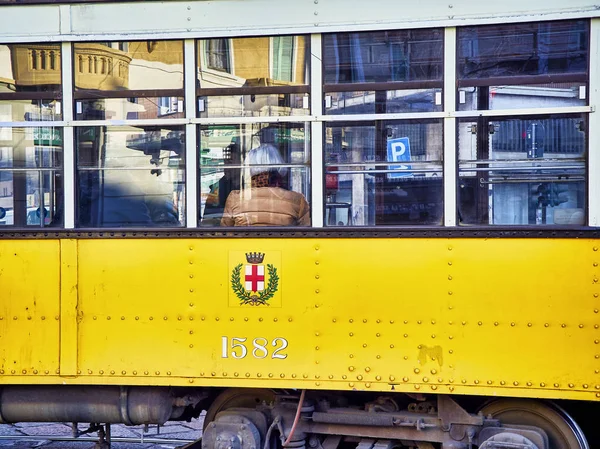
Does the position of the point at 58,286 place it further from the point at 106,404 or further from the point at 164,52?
the point at 164,52

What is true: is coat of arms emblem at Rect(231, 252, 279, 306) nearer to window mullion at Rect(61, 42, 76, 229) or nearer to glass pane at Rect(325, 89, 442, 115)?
glass pane at Rect(325, 89, 442, 115)

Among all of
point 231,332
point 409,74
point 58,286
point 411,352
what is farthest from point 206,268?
point 409,74

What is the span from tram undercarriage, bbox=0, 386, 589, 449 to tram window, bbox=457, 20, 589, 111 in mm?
1794

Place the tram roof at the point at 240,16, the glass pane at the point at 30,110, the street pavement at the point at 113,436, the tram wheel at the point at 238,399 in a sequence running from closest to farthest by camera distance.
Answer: the tram roof at the point at 240,16
the glass pane at the point at 30,110
the tram wheel at the point at 238,399
the street pavement at the point at 113,436

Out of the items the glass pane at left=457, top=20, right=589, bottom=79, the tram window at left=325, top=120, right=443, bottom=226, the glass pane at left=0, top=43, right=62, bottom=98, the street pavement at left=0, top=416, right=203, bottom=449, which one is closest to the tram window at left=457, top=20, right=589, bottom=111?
the glass pane at left=457, top=20, right=589, bottom=79

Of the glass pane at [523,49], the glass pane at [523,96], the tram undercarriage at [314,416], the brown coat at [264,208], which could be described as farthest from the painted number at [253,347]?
the glass pane at [523,49]

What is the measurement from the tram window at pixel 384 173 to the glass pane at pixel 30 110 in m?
1.75

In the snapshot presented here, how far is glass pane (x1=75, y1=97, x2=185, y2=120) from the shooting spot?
17.6 ft

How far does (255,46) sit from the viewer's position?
5.30 metres

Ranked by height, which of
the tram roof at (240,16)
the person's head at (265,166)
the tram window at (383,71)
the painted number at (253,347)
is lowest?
the painted number at (253,347)

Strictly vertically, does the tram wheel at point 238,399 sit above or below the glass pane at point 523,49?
below

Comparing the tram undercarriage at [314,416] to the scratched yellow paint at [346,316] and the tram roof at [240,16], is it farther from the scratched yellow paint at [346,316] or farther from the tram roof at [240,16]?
the tram roof at [240,16]

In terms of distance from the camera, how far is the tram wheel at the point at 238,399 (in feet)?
18.5

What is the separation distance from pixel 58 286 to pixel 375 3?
8.56ft
